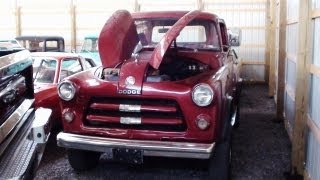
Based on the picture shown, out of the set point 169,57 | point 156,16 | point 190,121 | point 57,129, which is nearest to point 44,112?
point 190,121

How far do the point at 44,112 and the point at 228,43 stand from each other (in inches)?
134

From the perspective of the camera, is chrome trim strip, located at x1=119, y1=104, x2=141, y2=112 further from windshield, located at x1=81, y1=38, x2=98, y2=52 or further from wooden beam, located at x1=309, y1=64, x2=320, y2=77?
windshield, located at x1=81, y1=38, x2=98, y2=52

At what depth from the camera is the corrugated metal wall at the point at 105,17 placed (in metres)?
14.0

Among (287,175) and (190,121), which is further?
(287,175)

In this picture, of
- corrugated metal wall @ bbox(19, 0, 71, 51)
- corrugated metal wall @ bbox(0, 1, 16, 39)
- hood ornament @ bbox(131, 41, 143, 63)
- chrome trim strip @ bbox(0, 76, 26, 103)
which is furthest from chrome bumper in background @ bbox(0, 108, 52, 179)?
corrugated metal wall @ bbox(0, 1, 16, 39)

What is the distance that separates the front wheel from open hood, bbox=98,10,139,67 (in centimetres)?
164

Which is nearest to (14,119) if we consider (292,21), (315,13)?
(315,13)

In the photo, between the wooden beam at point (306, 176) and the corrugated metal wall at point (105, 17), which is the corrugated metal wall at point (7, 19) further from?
the wooden beam at point (306, 176)

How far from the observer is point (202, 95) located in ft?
13.1

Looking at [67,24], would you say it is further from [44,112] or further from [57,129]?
→ [44,112]

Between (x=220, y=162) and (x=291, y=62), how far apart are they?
313 cm

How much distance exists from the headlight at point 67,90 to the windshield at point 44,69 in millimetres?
2007

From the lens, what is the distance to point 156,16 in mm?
5570

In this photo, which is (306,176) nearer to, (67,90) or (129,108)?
(129,108)
